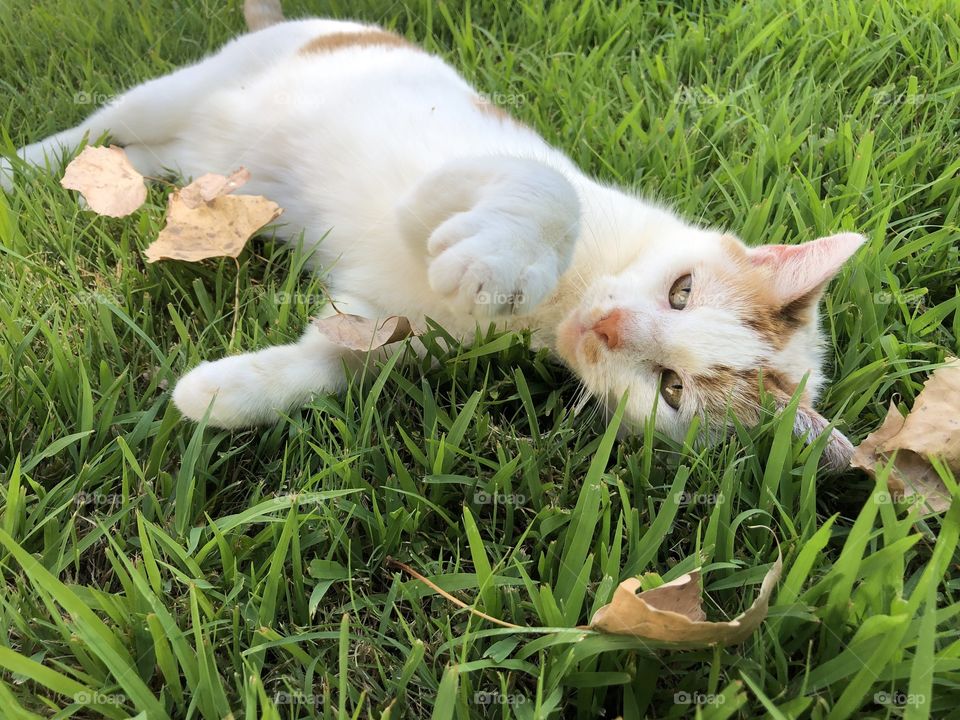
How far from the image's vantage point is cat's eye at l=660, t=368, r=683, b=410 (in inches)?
61.9

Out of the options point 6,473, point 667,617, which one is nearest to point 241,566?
point 6,473

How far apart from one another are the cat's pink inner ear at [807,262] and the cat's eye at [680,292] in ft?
0.56

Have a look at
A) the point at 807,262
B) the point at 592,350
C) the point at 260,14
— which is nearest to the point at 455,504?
the point at 592,350

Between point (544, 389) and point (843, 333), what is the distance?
33.1 inches

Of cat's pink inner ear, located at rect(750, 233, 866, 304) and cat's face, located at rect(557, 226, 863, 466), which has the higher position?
cat's pink inner ear, located at rect(750, 233, 866, 304)

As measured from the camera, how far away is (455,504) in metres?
1.36

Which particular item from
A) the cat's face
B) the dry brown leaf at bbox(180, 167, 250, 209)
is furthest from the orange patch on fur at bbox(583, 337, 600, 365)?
the dry brown leaf at bbox(180, 167, 250, 209)

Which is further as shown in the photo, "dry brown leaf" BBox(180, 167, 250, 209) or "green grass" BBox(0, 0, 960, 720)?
"dry brown leaf" BBox(180, 167, 250, 209)

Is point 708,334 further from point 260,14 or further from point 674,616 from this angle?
point 260,14

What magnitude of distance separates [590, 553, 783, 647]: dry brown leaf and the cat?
1.54ft

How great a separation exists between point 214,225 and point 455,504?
1.01 m

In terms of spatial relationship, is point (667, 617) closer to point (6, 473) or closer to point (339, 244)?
point (6, 473)

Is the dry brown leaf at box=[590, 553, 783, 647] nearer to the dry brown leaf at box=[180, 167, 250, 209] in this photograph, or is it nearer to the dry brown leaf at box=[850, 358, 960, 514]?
the dry brown leaf at box=[850, 358, 960, 514]

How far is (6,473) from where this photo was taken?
1.32 meters
